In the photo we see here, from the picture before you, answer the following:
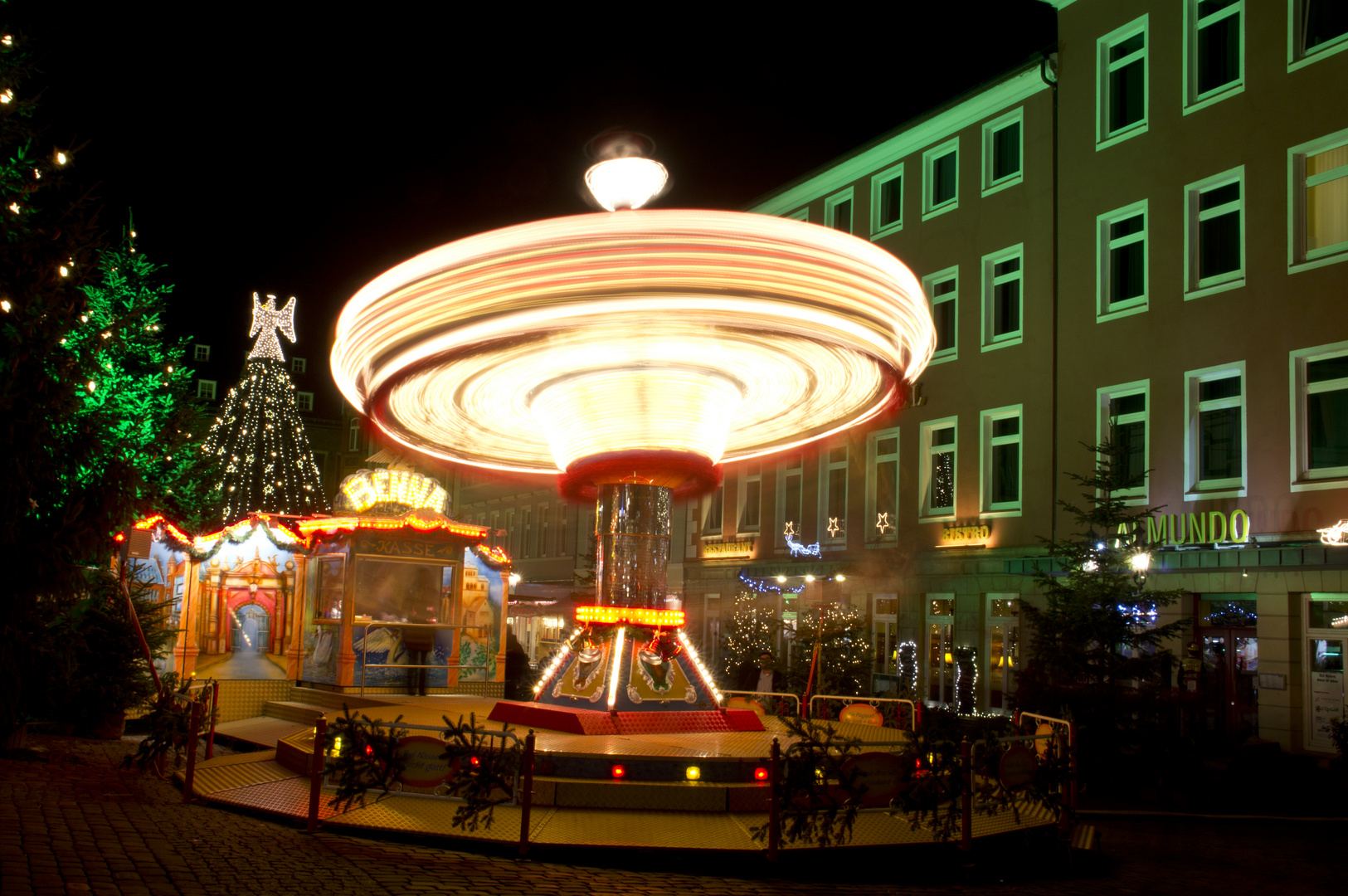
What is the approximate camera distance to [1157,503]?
21328 mm

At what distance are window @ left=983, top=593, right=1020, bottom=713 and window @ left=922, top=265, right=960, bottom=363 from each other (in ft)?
19.9

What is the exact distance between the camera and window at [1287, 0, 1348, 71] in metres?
19.4

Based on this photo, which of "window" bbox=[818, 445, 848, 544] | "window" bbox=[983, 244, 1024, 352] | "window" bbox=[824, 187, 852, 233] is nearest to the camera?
"window" bbox=[983, 244, 1024, 352]

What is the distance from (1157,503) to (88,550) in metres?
17.8

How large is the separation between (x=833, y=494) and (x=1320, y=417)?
1385cm

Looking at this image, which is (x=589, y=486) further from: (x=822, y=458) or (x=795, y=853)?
(x=822, y=458)

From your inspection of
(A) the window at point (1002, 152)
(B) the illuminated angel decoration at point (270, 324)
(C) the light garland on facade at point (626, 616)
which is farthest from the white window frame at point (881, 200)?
(C) the light garland on facade at point (626, 616)

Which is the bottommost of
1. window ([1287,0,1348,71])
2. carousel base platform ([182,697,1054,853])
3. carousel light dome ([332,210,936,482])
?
carousel base platform ([182,697,1054,853])

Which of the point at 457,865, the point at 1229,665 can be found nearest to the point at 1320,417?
the point at 1229,665

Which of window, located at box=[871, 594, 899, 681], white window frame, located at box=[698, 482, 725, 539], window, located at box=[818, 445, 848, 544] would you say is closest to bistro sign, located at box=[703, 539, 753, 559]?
white window frame, located at box=[698, 482, 725, 539]

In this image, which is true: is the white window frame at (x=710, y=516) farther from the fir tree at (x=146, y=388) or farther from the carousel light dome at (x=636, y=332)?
the carousel light dome at (x=636, y=332)

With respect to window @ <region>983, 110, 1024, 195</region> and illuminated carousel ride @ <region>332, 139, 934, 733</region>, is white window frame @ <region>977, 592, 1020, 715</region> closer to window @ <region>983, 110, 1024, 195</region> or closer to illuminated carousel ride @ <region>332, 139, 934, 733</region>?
window @ <region>983, 110, 1024, 195</region>

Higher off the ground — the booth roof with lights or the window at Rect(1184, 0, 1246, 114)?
the window at Rect(1184, 0, 1246, 114)

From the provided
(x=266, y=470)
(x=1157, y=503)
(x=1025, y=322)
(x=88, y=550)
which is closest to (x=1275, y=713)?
(x=1157, y=503)
